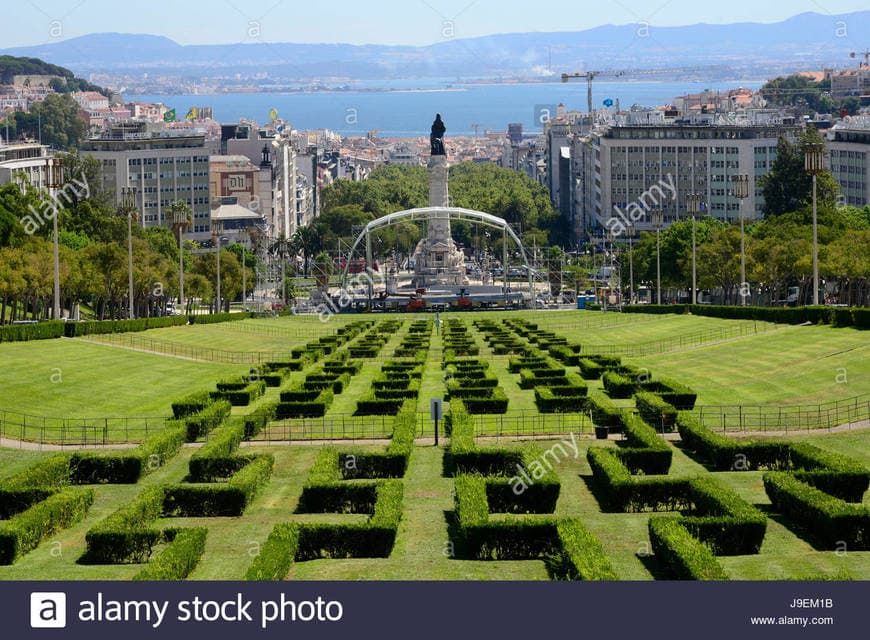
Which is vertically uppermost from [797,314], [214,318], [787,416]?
[797,314]

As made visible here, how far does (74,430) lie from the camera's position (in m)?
Result: 57.3

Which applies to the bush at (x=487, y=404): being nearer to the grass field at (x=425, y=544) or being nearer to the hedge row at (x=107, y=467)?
the grass field at (x=425, y=544)

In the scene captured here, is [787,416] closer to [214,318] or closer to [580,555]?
[580,555]

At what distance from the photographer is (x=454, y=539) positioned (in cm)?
3831

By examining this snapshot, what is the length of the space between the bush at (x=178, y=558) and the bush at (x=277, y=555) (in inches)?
62.6

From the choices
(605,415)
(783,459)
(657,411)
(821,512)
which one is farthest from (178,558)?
(657,411)

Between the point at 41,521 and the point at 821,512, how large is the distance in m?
20.6

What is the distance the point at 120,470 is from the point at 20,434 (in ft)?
31.8

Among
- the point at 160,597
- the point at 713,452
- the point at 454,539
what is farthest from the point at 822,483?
the point at 160,597

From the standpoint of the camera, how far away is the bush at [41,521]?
36.4 meters

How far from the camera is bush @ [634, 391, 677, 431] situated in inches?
2237

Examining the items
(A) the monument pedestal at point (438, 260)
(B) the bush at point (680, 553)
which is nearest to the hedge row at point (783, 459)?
(B) the bush at point (680, 553)

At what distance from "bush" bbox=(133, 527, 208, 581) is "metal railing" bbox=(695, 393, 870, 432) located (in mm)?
26465

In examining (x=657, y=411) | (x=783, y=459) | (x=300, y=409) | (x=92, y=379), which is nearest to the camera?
(x=783, y=459)
